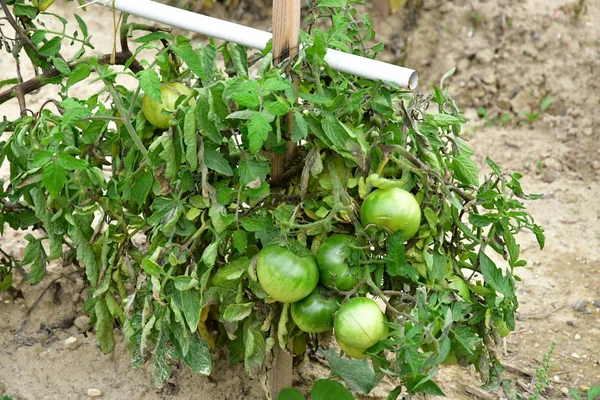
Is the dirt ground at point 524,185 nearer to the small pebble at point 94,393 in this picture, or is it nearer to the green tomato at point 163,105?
the small pebble at point 94,393

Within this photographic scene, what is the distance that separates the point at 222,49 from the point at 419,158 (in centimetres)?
56

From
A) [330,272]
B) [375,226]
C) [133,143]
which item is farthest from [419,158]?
[133,143]

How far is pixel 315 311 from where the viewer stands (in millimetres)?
1731

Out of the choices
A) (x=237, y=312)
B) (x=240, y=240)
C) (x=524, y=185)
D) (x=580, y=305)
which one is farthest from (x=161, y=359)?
(x=524, y=185)

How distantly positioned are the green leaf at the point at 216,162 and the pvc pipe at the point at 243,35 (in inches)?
10.6

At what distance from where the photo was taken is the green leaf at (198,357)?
1.84 m

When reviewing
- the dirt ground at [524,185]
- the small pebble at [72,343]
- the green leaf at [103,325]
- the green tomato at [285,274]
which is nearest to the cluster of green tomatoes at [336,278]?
the green tomato at [285,274]

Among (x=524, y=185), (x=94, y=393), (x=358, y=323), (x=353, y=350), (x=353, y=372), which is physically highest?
(x=358, y=323)

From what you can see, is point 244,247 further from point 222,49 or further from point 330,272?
point 222,49

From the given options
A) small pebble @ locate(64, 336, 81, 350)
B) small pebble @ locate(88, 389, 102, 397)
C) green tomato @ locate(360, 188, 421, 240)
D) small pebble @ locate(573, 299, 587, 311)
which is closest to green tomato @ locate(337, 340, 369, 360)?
green tomato @ locate(360, 188, 421, 240)

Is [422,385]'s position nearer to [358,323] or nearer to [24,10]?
[358,323]

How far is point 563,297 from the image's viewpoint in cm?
296

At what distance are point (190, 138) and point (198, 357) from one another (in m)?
0.54

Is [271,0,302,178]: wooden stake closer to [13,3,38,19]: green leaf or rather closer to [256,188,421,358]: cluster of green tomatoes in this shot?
[256,188,421,358]: cluster of green tomatoes
